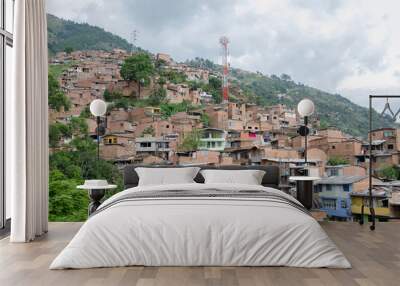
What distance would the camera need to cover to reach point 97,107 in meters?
6.70

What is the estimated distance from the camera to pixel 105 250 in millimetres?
3803

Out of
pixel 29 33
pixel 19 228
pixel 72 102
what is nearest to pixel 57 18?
pixel 72 102

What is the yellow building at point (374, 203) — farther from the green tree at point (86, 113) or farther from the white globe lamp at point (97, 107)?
the green tree at point (86, 113)

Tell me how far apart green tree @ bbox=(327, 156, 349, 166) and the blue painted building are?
0.19 meters

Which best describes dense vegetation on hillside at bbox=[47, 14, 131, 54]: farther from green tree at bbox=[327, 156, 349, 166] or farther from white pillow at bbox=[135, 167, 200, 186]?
green tree at bbox=[327, 156, 349, 166]

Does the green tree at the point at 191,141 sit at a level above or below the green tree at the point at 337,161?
above

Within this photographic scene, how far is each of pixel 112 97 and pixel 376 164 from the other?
152 inches

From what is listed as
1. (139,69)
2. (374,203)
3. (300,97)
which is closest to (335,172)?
(374,203)

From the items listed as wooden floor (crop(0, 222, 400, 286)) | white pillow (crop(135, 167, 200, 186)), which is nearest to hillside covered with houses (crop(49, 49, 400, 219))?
white pillow (crop(135, 167, 200, 186))

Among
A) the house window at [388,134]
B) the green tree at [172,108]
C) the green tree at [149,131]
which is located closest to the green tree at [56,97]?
the green tree at [149,131]

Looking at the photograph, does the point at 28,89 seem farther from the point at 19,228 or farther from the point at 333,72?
the point at 333,72

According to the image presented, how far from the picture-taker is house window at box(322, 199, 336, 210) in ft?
22.5

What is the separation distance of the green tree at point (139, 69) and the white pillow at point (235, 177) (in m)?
1.92

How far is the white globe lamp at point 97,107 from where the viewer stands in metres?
6.69
